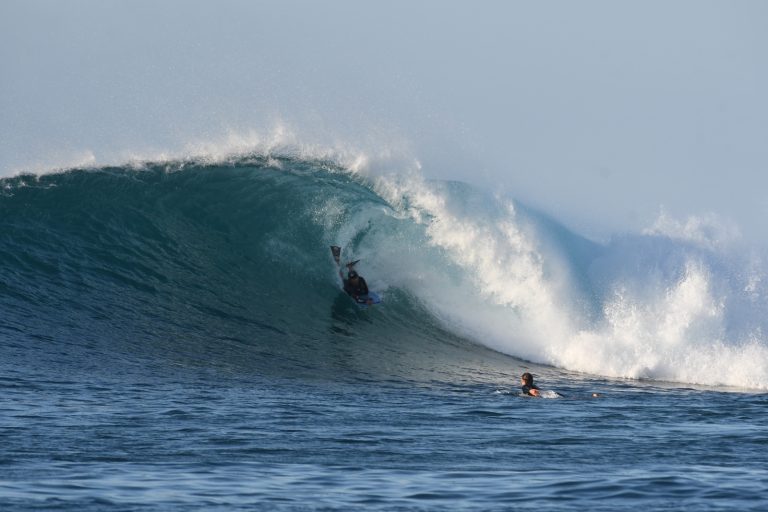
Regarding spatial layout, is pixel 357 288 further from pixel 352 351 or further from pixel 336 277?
pixel 352 351

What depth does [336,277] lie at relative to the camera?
22.1 meters

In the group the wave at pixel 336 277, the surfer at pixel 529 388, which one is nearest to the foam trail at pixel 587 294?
the wave at pixel 336 277

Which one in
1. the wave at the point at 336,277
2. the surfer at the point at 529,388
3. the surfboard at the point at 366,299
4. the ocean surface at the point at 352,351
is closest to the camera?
the ocean surface at the point at 352,351

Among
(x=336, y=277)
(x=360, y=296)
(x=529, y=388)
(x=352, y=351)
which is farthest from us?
(x=336, y=277)

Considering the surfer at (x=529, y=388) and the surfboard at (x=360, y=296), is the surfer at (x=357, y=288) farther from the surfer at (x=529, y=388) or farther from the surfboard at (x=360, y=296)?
the surfer at (x=529, y=388)

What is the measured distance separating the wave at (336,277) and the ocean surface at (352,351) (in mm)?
56

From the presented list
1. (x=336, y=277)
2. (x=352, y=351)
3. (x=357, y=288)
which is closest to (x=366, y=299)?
(x=357, y=288)

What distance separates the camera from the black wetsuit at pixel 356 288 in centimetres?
2144

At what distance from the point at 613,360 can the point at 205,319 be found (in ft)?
23.8

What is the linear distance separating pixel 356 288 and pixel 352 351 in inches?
113


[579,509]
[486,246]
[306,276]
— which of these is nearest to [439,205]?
[486,246]

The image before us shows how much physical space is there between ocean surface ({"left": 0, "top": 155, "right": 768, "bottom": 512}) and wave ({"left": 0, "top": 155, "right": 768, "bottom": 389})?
6 centimetres

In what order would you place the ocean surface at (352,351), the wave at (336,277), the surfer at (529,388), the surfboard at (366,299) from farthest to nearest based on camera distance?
the surfboard at (366,299)
the wave at (336,277)
the surfer at (529,388)
the ocean surface at (352,351)

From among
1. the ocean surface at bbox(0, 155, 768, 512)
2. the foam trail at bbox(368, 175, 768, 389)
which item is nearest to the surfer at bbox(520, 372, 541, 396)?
the ocean surface at bbox(0, 155, 768, 512)
